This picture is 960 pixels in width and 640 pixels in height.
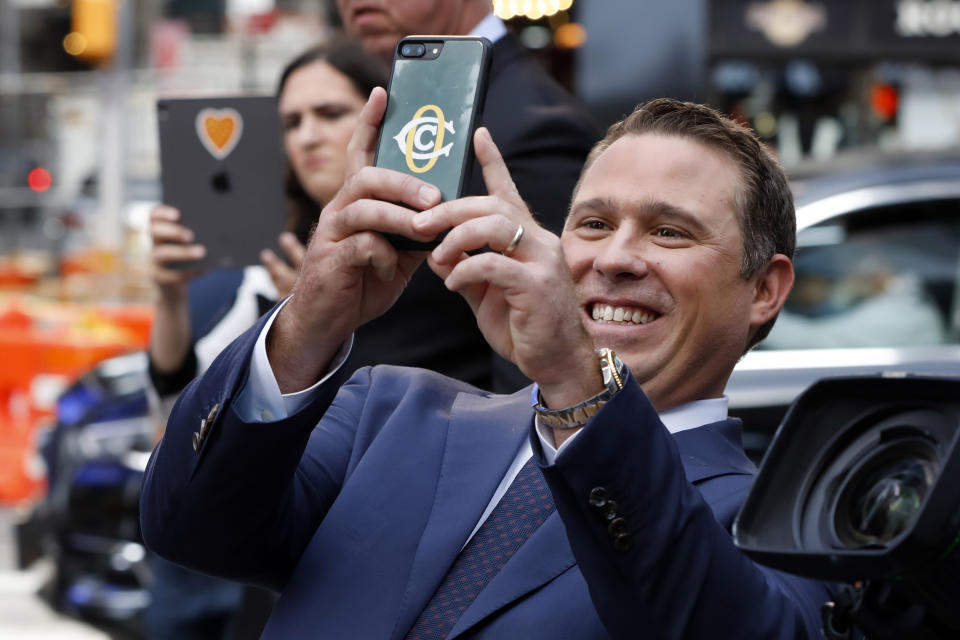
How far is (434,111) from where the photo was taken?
1.87 m

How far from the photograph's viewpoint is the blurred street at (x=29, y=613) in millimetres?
6074

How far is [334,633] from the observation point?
6.58 feet

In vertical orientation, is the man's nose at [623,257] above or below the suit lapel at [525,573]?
above

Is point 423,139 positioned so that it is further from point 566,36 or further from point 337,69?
point 566,36

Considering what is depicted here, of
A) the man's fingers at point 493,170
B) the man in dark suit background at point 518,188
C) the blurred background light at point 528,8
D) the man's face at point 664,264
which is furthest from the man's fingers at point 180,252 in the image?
the blurred background light at point 528,8

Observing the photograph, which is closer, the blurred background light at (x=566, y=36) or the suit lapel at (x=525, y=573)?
the suit lapel at (x=525, y=573)

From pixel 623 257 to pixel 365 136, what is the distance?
467mm

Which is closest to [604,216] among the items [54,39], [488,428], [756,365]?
[488,428]

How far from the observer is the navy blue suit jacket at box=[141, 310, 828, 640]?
1668 millimetres

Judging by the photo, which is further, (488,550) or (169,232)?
(169,232)

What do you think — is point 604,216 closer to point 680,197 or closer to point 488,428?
point 680,197

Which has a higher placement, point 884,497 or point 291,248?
point 884,497

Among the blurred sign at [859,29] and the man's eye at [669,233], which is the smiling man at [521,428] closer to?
the man's eye at [669,233]

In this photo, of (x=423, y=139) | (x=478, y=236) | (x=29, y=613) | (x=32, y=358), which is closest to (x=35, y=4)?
(x=32, y=358)
